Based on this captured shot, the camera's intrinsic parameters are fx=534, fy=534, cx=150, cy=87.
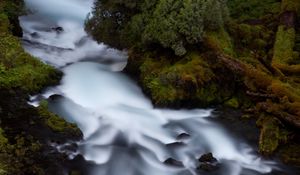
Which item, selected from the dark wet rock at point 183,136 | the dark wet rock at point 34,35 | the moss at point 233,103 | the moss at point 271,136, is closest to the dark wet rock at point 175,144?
the dark wet rock at point 183,136

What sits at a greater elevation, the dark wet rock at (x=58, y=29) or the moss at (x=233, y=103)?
the moss at (x=233, y=103)

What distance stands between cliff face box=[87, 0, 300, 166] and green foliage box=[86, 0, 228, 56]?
0.13 ft

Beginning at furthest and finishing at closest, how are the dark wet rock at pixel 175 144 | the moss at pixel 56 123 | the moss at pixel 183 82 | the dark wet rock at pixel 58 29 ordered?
the dark wet rock at pixel 58 29, the moss at pixel 183 82, the dark wet rock at pixel 175 144, the moss at pixel 56 123

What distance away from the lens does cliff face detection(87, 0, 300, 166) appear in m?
18.3

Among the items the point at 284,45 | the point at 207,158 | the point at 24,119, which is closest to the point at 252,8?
the point at 284,45

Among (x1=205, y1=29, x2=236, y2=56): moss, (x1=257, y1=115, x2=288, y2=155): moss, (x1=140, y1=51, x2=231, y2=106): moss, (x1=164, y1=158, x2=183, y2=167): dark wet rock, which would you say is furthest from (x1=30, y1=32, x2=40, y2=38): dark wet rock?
(x1=257, y1=115, x2=288, y2=155): moss

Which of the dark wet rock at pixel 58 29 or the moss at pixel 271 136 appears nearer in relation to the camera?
the moss at pixel 271 136

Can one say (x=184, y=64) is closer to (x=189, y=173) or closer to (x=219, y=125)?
(x=219, y=125)

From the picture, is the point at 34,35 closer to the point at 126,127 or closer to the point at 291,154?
the point at 126,127

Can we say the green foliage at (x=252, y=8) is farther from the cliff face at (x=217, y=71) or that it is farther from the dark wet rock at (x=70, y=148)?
the dark wet rock at (x=70, y=148)

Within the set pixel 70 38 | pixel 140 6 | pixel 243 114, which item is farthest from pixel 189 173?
pixel 70 38

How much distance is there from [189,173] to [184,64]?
230 inches

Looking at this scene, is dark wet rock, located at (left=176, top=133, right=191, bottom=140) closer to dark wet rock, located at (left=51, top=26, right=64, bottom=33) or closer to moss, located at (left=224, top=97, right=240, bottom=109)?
moss, located at (left=224, top=97, right=240, bottom=109)

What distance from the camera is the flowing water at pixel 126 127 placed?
53.7ft
